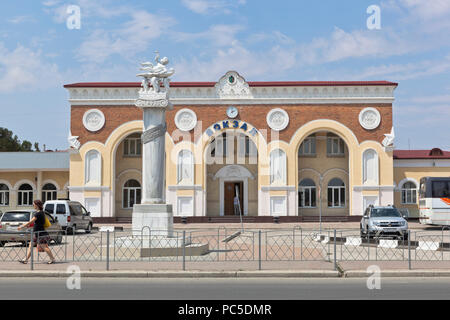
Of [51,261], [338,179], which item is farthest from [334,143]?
[51,261]

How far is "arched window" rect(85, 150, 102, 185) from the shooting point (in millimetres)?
38406

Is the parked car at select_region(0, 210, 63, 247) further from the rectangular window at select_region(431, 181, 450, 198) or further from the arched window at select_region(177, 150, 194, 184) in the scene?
the rectangular window at select_region(431, 181, 450, 198)

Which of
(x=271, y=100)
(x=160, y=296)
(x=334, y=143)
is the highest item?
(x=271, y=100)

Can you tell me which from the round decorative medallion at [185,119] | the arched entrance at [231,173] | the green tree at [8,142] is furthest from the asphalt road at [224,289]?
the green tree at [8,142]

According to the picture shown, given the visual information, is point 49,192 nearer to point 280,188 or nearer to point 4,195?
point 4,195

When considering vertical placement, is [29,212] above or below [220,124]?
below

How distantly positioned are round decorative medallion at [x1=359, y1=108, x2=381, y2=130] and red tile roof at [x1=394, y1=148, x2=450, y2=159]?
13.3ft

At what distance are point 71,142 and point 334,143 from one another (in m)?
19.5

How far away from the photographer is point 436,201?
3142 centimetres

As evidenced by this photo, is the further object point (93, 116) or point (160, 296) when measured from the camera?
point (93, 116)

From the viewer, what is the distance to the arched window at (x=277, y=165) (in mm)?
38406

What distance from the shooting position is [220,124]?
3844cm

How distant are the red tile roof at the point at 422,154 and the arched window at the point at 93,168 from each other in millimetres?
22252
